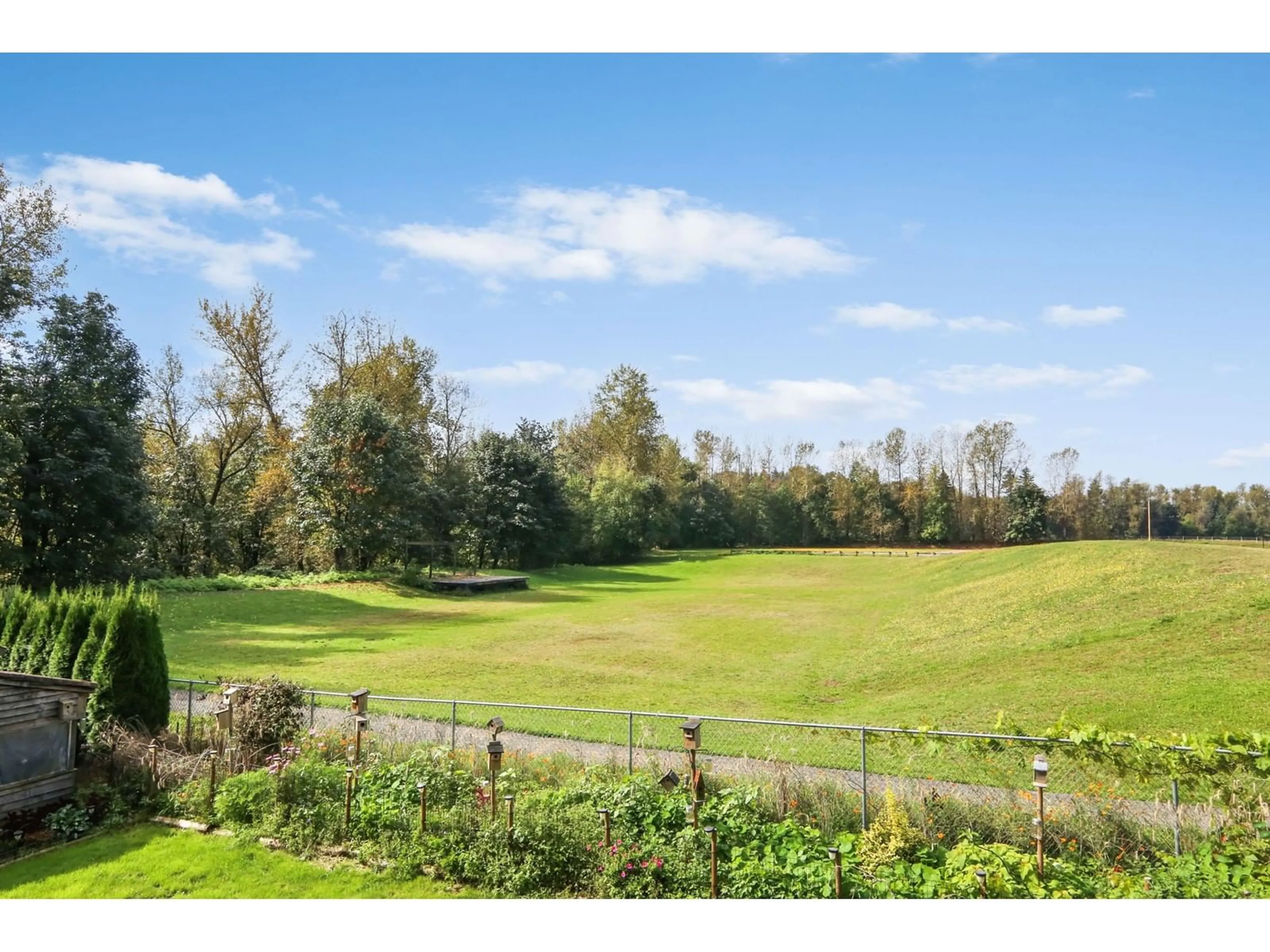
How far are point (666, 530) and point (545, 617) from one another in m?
39.8

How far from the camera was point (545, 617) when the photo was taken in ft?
105

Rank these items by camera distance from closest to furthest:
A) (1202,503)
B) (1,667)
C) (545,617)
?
(1,667)
(545,617)
(1202,503)

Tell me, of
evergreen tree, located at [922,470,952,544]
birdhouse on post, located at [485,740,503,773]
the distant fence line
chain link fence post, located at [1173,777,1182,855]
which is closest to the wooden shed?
birdhouse on post, located at [485,740,503,773]

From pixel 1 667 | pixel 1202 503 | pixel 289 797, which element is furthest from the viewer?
pixel 1202 503

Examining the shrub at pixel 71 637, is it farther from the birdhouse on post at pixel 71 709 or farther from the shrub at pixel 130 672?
the birdhouse on post at pixel 71 709

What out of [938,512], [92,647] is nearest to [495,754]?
[92,647]

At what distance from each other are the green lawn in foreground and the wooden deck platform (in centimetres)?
3206

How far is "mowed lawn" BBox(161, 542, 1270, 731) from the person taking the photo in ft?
51.0

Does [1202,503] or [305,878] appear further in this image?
[1202,503]

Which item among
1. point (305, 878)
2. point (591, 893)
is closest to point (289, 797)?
point (305, 878)

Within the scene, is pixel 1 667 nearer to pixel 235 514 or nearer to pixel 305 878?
pixel 305 878

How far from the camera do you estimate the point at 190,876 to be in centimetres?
803

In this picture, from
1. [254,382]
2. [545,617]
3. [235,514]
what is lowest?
[545,617]

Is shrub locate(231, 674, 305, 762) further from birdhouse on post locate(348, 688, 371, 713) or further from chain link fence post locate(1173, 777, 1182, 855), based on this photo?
chain link fence post locate(1173, 777, 1182, 855)
